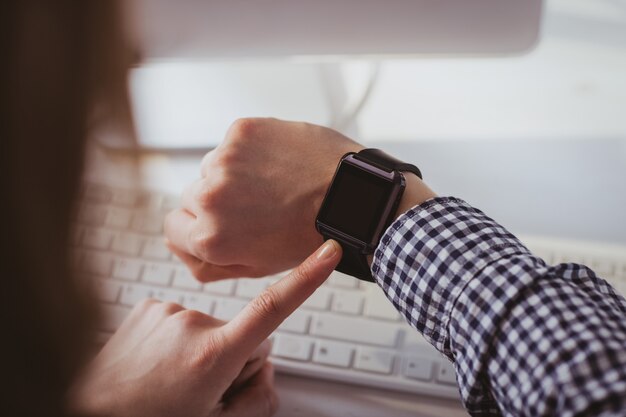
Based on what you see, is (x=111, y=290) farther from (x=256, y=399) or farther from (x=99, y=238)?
(x=256, y=399)

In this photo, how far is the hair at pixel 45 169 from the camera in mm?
245

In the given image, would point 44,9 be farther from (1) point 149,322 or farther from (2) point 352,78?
(2) point 352,78

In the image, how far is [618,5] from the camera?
0.79 meters

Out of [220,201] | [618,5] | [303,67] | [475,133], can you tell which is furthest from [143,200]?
[618,5]

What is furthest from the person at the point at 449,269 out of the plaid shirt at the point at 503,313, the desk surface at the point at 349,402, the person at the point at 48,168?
the person at the point at 48,168

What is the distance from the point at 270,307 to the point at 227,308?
144 millimetres

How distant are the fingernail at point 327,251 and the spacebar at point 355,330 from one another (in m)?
0.11

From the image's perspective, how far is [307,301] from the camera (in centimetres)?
58

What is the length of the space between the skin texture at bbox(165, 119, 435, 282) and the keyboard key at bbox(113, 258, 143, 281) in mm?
86

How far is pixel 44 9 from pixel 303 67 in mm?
533

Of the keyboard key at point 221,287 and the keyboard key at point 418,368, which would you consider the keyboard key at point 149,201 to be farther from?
→ the keyboard key at point 418,368

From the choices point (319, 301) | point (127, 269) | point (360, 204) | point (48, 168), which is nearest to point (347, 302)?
point (319, 301)

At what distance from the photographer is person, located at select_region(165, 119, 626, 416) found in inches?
14.8

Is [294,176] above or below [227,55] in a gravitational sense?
below
